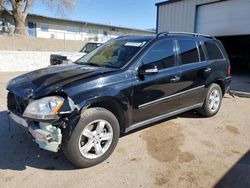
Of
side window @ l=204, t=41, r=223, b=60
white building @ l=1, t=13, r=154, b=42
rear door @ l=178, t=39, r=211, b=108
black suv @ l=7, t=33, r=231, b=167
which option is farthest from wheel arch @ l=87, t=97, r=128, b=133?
white building @ l=1, t=13, r=154, b=42

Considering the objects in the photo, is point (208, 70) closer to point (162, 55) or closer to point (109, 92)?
point (162, 55)

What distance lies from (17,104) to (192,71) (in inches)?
126

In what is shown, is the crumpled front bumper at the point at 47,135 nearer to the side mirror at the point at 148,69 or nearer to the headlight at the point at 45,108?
the headlight at the point at 45,108

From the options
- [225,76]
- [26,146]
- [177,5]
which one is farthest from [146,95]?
[177,5]

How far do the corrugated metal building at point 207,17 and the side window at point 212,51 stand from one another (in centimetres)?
723

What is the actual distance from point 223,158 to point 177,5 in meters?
12.2

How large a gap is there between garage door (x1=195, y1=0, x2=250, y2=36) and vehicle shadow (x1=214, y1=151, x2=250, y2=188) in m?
9.97

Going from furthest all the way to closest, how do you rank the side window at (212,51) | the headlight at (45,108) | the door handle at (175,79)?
the side window at (212,51), the door handle at (175,79), the headlight at (45,108)

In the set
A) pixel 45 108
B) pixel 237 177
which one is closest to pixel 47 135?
pixel 45 108

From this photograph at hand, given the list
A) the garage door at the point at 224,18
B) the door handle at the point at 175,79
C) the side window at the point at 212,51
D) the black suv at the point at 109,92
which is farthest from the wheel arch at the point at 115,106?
the garage door at the point at 224,18

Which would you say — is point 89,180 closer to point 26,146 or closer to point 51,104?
point 51,104

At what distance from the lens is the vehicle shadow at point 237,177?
2.98m

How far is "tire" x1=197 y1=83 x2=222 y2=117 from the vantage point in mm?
5273

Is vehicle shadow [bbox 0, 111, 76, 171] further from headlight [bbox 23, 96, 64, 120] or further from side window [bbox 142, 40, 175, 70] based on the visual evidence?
side window [bbox 142, 40, 175, 70]
